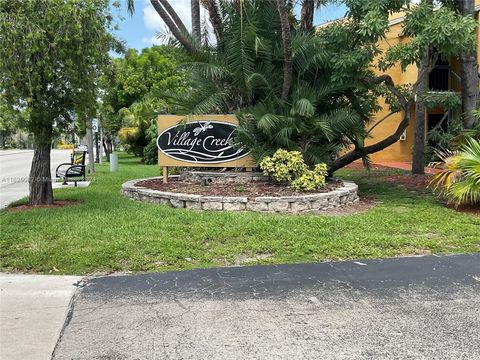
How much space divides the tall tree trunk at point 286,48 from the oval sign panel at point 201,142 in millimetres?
1460

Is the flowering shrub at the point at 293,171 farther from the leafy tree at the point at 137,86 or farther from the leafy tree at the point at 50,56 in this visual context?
the leafy tree at the point at 137,86

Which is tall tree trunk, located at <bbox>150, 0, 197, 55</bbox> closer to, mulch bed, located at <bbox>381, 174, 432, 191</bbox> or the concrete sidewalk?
mulch bed, located at <bbox>381, 174, 432, 191</bbox>

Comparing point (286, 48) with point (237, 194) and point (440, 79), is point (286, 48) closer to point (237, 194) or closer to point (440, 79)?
point (237, 194)

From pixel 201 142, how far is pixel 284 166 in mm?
2171

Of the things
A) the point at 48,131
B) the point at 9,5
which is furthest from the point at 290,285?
the point at 9,5

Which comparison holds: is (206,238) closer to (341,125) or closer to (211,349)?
(211,349)

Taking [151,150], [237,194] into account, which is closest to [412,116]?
[237,194]

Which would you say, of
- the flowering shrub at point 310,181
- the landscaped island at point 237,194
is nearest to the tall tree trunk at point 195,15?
the landscaped island at point 237,194

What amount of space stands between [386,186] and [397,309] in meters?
8.62

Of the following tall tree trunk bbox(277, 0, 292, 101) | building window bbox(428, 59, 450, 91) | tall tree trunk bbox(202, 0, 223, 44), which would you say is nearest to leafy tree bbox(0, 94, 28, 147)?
tall tree trunk bbox(202, 0, 223, 44)

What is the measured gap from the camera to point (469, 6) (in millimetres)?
9953

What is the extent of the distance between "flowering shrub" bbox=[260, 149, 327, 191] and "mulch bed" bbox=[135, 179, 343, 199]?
0.16 m

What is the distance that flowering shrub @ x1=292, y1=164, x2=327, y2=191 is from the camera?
9.28m

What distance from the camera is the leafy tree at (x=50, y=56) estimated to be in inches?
298
